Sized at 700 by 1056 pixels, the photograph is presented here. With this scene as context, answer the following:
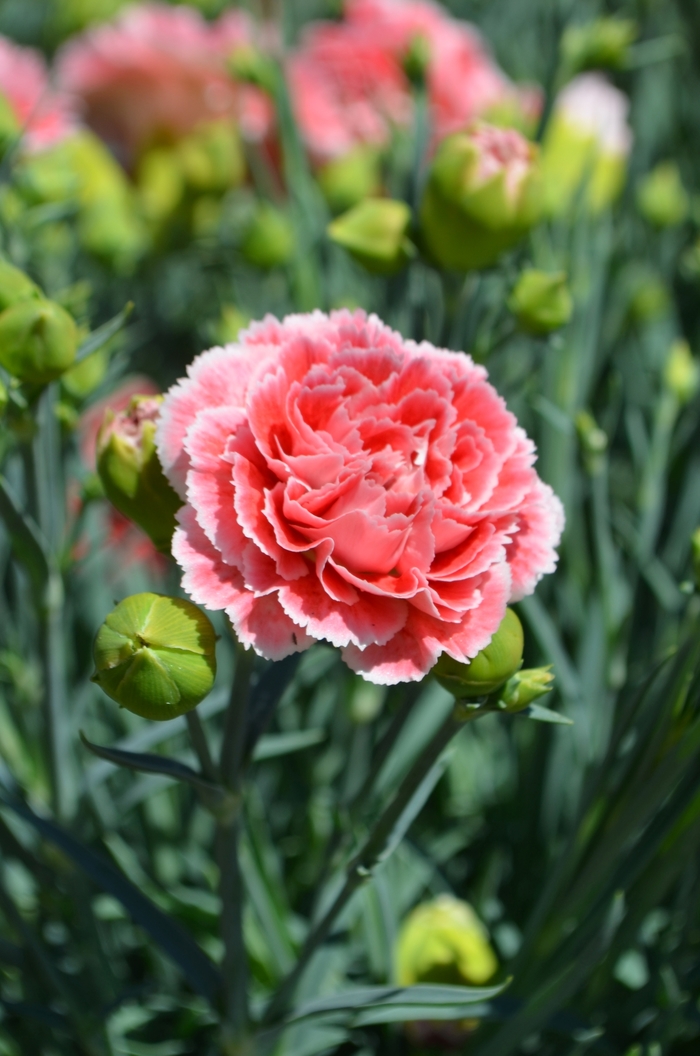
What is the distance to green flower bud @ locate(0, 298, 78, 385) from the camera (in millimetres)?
374

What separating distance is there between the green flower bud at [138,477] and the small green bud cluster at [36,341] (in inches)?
1.3

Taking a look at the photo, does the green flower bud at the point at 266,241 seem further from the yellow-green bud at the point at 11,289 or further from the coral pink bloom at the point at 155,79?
the yellow-green bud at the point at 11,289

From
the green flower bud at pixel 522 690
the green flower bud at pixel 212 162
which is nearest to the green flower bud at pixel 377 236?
the green flower bud at pixel 522 690

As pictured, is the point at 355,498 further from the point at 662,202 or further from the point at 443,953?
the point at 662,202

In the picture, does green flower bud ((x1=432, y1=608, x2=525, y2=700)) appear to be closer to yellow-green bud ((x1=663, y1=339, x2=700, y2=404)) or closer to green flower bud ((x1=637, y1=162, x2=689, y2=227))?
yellow-green bud ((x1=663, y1=339, x2=700, y2=404))

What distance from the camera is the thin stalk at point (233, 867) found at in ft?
1.15

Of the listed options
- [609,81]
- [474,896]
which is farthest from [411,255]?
[609,81]

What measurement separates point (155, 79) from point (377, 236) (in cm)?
67

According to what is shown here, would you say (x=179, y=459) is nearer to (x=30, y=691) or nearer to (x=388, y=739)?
(x=388, y=739)

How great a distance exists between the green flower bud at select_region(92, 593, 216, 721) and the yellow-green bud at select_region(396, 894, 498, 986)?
278mm

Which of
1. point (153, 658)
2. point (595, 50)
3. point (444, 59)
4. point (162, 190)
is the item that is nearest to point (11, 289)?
point (153, 658)

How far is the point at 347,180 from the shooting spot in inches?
33.3

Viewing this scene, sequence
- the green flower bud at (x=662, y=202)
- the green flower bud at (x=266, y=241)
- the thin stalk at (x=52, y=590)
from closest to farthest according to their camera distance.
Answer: the thin stalk at (x=52, y=590)
the green flower bud at (x=266, y=241)
the green flower bud at (x=662, y=202)

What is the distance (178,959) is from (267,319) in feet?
0.89
